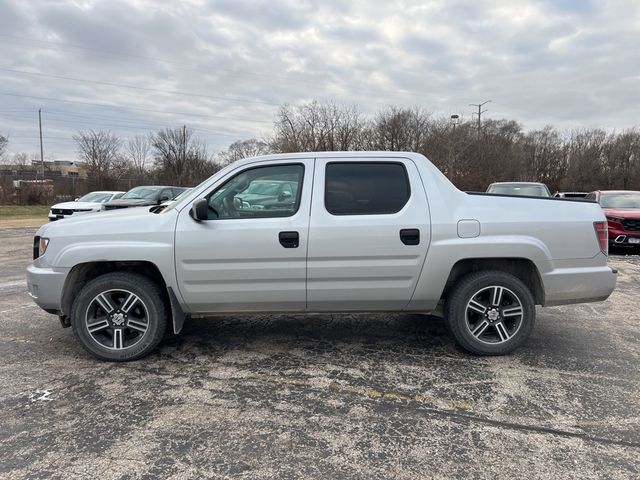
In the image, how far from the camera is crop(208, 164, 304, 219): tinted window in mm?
4008

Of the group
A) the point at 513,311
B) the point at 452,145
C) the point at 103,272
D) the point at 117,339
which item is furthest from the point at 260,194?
the point at 452,145

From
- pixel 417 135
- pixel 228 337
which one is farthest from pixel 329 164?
pixel 417 135

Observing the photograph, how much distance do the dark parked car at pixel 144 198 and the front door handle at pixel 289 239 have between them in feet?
35.7

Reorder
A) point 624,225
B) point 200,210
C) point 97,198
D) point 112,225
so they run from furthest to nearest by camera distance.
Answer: point 97,198
point 624,225
point 112,225
point 200,210

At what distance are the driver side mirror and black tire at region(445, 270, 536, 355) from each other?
2.35 m

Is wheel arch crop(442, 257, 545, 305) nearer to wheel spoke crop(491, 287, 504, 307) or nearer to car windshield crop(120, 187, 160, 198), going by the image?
wheel spoke crop(491, 287, 504, 307)

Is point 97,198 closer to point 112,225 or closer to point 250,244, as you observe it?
point 112,225

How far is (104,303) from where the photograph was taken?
4016mm

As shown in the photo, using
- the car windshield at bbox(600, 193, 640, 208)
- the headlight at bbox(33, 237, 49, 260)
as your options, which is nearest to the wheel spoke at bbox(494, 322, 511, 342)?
the headlight at bbox(33, 237, 49, 260)

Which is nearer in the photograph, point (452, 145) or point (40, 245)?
point (40, 245)

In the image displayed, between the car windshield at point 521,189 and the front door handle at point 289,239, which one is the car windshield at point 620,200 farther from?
the front door handle at point 289,239

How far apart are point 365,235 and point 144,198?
1253 centimetres

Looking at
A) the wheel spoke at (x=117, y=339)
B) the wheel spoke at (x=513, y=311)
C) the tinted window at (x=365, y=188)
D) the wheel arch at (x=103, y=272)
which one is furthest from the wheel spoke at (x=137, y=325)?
the wheel spoke at (x=513, y=311)

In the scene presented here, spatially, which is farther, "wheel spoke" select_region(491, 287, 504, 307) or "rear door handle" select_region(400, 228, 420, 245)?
"wheel spoke" select_region(491, 287, 504, 307)
